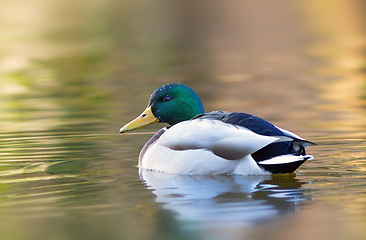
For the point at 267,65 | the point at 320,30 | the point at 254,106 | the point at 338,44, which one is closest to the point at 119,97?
the point at 254,106

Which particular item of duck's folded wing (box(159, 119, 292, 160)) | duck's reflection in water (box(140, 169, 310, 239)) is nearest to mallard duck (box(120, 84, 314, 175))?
duck's folded wing (box(159, 119, 292, 160))

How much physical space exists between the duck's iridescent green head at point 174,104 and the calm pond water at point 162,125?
25.0 inches

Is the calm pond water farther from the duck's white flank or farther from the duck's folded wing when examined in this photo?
the duck's folded wing

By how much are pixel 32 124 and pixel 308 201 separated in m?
6.24

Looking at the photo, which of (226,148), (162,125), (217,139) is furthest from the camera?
(162,125)

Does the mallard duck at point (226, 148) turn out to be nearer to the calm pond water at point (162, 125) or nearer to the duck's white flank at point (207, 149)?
the duck's white flank at point (207, 149)

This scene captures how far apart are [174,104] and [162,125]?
3.10m

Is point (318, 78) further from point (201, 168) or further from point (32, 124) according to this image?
point (201, 168)

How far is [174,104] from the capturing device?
25.1ft

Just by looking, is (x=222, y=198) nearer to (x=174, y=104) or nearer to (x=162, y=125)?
(x=174, y=104)

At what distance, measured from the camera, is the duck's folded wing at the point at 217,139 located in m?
6.13

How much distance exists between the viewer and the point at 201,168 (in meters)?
6.57

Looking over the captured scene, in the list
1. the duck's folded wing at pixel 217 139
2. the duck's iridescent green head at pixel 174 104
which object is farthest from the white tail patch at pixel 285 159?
the duck's iridescent green head at pixel 174 104

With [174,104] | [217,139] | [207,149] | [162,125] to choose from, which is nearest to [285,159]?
[217,139]
